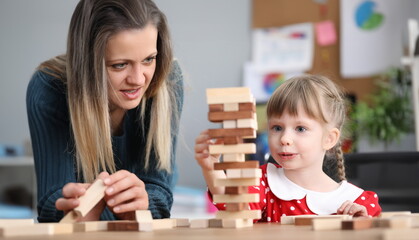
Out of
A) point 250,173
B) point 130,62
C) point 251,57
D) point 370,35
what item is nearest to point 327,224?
point 250,173

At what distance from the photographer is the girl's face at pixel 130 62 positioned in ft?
4.17

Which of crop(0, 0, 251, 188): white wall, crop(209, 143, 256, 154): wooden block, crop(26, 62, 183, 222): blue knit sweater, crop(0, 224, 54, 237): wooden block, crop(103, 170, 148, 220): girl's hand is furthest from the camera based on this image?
crop(0, 0, 251, 188): white wall

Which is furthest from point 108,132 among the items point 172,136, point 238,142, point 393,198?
point 393,198

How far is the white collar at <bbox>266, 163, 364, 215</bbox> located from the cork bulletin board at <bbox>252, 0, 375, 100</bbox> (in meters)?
2.19

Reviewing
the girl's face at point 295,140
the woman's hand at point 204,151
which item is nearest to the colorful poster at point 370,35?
the girl's face at point 295,140

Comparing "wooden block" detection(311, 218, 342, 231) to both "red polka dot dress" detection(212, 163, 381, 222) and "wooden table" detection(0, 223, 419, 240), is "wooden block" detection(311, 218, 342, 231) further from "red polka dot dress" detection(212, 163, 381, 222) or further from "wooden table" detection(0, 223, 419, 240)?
"red polka dot dress" detection(212, 163, 381, 222)

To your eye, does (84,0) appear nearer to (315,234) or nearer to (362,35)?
(315,234)

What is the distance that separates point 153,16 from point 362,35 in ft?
7.61

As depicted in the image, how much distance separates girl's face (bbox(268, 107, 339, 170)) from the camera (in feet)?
4.14

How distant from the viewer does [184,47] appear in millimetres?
3951

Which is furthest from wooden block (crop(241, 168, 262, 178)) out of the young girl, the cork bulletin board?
the cork bulletin board

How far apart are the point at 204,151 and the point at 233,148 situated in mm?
164

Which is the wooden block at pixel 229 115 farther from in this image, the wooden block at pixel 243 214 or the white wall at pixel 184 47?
the white wall at pixel 184 47

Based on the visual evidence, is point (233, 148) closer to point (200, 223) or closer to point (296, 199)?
point (200, 223)
